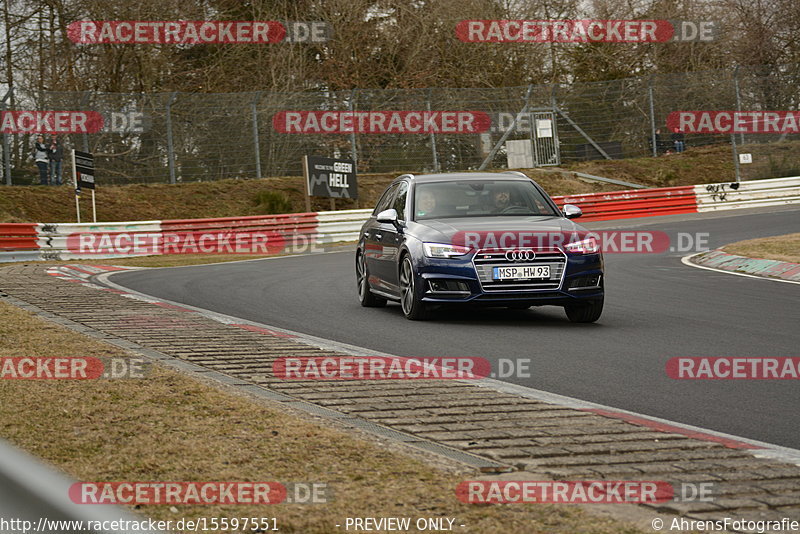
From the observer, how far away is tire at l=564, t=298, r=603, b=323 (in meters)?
11.4

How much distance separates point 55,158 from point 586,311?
23167mm

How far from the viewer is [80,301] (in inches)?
532

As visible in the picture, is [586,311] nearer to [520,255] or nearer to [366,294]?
[520,255]

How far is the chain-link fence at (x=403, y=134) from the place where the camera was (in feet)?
107

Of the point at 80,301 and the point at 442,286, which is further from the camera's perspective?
the point at 80,301

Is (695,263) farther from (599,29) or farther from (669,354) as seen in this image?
(599,29)

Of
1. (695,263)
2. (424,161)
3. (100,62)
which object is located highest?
(100,62)

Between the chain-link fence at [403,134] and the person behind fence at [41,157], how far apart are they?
246 millimetres

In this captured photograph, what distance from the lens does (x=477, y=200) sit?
12289 millimetres

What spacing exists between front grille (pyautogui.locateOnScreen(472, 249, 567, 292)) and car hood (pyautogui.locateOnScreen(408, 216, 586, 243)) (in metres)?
0.32

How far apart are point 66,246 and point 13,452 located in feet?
82.0

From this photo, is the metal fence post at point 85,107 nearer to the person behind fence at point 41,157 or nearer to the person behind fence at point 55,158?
the person behind fence at point 55,158

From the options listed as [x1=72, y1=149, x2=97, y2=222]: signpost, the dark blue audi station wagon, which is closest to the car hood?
the dark blue audi station wagon

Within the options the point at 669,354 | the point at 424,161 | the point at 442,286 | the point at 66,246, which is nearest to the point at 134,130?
the point at 66,246
